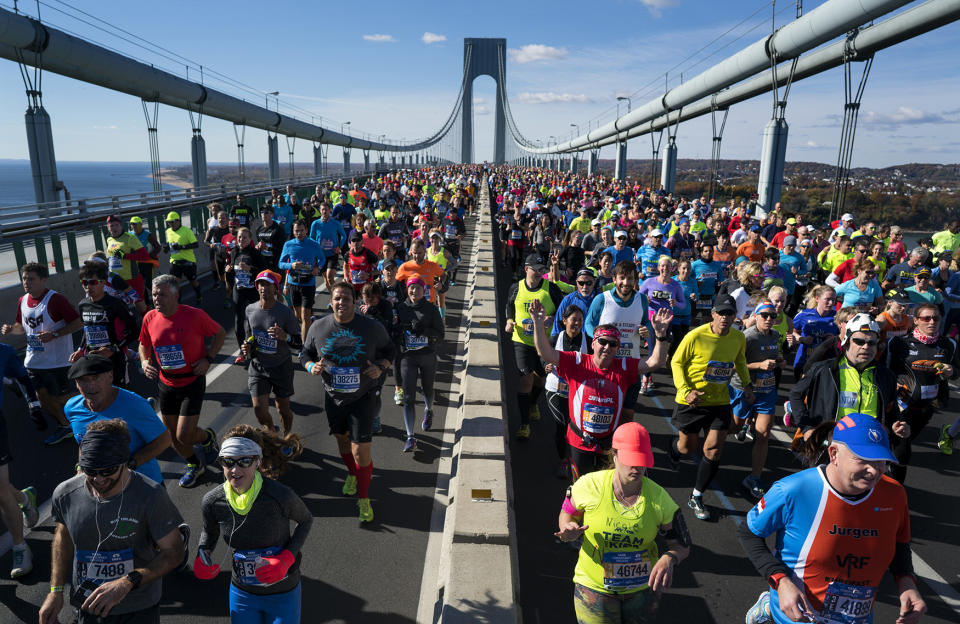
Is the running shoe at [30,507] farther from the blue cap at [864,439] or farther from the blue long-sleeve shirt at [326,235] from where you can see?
the blue long-sleeve shirt at [326,235]

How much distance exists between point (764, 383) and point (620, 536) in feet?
10.2

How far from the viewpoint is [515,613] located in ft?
11.5

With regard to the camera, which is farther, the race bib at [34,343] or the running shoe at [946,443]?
the running shoe at [946,443]

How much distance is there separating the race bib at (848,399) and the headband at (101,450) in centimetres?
469

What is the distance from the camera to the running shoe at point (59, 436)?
20.4ft

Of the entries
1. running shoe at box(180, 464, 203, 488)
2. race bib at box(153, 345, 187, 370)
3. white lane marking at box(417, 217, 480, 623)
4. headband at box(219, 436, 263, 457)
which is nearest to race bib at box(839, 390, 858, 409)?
white lane marking at box(417, 217, 480, 623)

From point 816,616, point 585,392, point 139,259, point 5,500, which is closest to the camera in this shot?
point 816,616

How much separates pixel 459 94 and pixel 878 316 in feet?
551

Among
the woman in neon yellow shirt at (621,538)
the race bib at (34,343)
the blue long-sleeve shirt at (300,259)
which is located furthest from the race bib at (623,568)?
the blue long-sleeve shirt at (300,259)

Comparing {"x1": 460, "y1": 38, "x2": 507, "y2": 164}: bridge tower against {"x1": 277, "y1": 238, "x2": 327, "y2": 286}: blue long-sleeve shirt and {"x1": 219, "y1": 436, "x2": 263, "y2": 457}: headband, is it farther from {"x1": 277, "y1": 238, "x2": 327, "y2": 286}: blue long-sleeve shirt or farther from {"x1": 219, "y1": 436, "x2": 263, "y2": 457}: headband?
{"x1": 219, "y1": 436, "x2": 263, "y2": 457}: headband

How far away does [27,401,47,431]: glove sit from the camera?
250 inches

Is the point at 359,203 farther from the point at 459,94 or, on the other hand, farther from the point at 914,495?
the point at 459,94

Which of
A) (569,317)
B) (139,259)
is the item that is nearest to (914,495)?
(569,317)

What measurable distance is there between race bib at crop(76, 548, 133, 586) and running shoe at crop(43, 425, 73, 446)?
4176 millimetres
